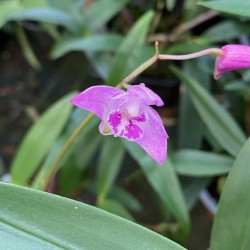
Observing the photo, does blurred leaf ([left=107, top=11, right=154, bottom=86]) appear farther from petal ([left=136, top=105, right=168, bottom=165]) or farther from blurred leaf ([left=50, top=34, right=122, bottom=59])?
petal ([left=136, top=105, right=168, bottom=165])

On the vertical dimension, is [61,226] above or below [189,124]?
above

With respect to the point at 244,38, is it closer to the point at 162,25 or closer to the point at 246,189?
the point at 162,25

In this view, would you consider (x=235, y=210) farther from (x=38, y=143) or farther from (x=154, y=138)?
(x=38, y=143)

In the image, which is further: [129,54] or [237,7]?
[129,54]

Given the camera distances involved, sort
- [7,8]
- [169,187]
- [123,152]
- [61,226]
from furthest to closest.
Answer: [7,8] → [123,152] → [169,187] → [61,226]

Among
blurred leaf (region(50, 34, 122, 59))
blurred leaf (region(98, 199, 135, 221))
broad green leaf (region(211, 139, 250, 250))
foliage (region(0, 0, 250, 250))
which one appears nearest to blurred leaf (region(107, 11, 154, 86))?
foliage (region(0, 0, 250, 250))


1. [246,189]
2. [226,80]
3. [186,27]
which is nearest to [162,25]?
[186,27]

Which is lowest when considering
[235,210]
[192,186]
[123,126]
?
[192,186]

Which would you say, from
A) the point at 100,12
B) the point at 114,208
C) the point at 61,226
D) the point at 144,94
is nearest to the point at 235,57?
the point at 144,94
